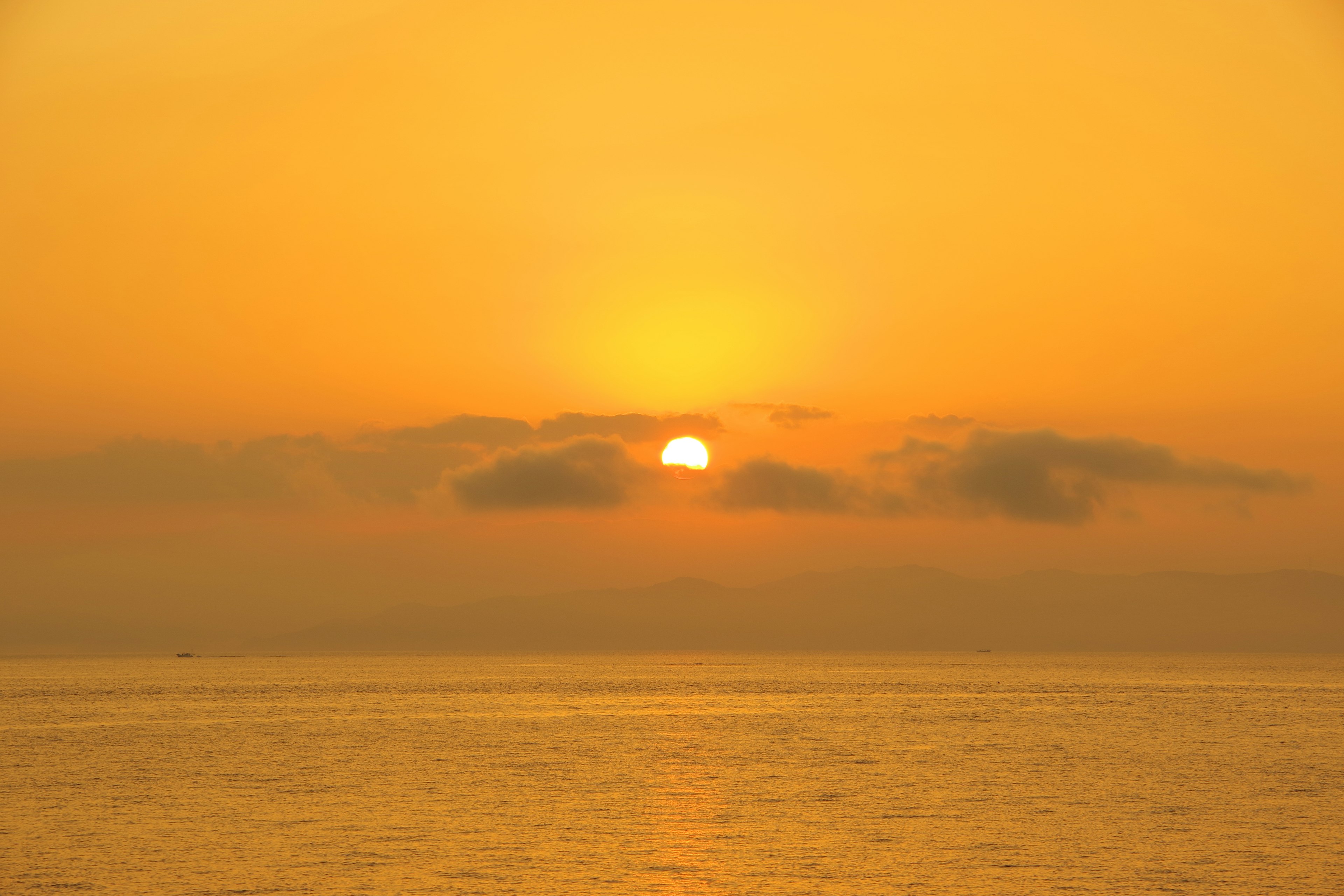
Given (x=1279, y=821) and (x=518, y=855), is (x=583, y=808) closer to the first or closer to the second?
(x=518, y=855)

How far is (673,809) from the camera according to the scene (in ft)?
220

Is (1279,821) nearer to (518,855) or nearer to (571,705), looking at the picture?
(518,855)

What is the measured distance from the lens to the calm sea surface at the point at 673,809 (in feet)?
163

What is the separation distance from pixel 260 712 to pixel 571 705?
138 feet

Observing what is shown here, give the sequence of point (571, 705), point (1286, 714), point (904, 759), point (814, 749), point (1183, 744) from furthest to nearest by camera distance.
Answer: point (571, 705), point (1286, 714), point (1183, 744), point (814, 749), point (904, 759)

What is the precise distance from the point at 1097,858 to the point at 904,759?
4057 centimetres

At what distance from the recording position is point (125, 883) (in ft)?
158

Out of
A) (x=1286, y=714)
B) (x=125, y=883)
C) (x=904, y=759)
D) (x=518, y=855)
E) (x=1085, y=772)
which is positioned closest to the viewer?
(x=125, y=883)

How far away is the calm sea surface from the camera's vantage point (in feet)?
163

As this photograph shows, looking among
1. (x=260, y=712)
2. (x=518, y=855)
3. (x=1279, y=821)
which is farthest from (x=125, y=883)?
(x=260, y=712)

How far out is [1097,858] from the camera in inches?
2109

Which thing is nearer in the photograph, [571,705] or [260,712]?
[260,712]

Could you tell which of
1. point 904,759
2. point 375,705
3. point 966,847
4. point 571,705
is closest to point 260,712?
point 375,705

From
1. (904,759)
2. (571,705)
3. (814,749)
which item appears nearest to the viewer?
(904,759)
